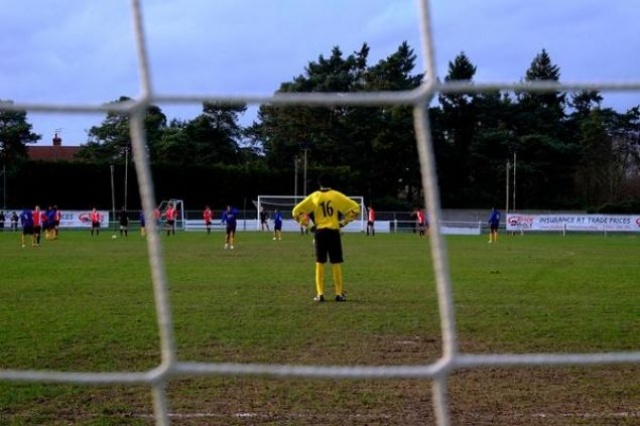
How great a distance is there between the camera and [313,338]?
19.8 ft

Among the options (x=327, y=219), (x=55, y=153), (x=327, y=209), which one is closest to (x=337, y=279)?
(x=327, y=219)

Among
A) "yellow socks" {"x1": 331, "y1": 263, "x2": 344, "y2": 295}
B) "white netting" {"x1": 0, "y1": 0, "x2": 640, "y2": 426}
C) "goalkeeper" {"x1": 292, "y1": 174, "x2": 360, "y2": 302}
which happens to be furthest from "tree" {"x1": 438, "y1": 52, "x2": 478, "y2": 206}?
"yellow socks" {"x1": 331, "y1": 263, "x2": 344, "y2": 295}

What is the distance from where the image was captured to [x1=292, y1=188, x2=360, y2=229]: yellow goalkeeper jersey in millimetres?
Result: 8836

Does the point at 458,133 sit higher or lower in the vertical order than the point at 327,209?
higher

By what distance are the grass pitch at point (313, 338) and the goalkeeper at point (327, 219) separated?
366mm

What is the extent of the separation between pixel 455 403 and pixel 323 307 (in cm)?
403

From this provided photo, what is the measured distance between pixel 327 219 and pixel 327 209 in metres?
0.12

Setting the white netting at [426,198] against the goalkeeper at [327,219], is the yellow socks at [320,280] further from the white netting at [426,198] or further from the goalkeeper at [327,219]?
the white netting at [426,198]

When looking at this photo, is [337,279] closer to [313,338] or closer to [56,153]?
[313,338]

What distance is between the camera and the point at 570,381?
4.60m

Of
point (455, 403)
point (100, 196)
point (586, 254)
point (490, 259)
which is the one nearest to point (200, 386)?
point (455, 403)

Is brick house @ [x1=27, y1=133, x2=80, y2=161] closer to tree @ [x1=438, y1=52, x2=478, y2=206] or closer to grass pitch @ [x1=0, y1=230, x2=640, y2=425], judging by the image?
grass pitch @ [x1=0, y1=230, x2=640, y2=425]

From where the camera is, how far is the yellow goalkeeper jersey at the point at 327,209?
884 centimetres

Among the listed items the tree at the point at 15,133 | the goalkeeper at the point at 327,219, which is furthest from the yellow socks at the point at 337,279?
the tree at the point at 15,133
